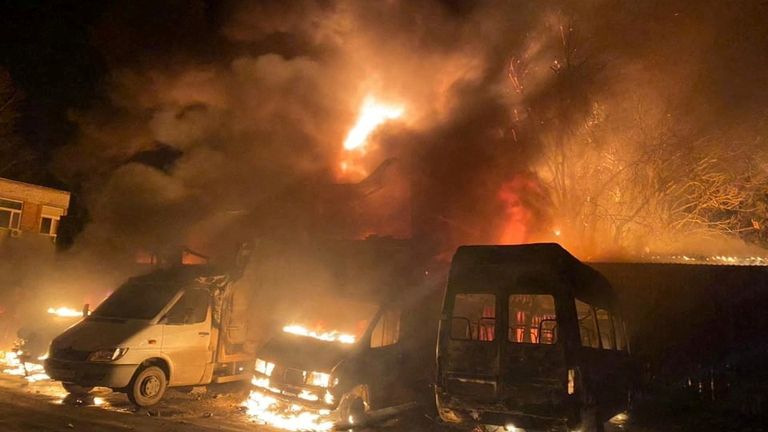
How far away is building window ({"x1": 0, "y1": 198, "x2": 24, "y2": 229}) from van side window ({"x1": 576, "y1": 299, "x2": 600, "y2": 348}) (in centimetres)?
2461

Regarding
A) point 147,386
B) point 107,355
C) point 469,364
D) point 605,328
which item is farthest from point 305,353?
point 605,328

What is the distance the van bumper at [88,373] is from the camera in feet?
25.8

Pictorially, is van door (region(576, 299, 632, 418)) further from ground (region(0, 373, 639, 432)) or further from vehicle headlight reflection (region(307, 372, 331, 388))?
vehicle headlight reflection (region(307, 372, 331, 388))

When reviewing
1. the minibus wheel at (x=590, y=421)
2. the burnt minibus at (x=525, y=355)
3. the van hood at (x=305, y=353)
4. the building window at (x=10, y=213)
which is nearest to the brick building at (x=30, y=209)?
the building window at (x=10, y=213)

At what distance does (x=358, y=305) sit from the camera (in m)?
8.46

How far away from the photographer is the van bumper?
787 cm

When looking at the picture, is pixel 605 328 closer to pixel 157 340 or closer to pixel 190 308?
pixel 190 308

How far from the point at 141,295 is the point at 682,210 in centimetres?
1693

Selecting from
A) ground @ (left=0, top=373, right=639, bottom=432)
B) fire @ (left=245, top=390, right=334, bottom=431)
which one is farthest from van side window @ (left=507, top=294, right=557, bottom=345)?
fire @ (left=245, top=390, right=334, bottom=431)

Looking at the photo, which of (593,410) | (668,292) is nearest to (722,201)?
(668,292)

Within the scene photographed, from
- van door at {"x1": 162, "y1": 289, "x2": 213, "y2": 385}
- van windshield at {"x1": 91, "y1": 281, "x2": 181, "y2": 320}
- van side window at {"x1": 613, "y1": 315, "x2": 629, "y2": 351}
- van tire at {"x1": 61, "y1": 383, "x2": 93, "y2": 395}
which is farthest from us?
van windshield at {"x1": 91, "y1": 281, "x2": 181, "y2": 320}

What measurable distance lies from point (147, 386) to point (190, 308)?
4.65 ft

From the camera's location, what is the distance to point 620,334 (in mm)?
8664

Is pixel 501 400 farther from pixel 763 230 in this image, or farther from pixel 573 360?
pixel 763 230
